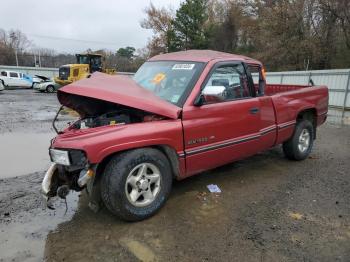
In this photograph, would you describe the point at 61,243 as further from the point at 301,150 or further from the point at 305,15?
the point at 305,15

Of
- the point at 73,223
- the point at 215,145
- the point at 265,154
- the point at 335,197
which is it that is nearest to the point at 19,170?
the point at 73,223

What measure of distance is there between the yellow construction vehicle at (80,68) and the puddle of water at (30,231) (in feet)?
72.6

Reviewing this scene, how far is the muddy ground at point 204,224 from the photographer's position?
10.5 ft

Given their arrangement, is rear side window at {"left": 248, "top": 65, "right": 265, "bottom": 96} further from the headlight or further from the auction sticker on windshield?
the headlight

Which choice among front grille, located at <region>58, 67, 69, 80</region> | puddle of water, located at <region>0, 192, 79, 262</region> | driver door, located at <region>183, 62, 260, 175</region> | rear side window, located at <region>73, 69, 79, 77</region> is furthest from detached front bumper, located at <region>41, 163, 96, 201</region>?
front grille, located at <region>58, 67, 69, 80</region>

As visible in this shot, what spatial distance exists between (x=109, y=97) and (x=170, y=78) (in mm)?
1027

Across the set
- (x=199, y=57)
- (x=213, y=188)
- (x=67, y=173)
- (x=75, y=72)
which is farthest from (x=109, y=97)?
(x=75, y=72)

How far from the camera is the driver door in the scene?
4.13m

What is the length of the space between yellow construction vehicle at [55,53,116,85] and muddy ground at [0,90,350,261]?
21778 mm

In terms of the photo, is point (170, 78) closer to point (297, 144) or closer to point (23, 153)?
point (297, 144)

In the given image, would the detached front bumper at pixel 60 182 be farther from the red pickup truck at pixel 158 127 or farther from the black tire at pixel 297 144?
the black tire at pixel 297 144

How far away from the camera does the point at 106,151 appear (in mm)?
3385

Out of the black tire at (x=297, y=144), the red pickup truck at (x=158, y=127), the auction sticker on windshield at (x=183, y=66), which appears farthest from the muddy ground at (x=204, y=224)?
the auction sticker on windshield at (x=183, y=66)

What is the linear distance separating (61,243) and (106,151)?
3.39 ft
